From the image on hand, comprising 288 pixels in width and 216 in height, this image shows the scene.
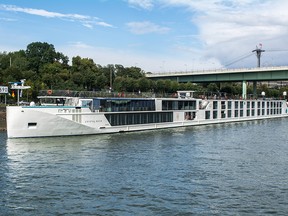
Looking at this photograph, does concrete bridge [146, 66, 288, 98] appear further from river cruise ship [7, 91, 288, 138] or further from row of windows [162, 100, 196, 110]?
row of windows [162, 100, 196, 110]

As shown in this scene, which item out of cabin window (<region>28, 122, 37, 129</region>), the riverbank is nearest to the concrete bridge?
the riverbank

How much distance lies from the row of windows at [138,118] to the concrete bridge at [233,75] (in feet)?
137

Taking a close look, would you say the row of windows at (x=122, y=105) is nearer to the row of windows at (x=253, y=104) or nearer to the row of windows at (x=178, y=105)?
the row of windows at (x=178, y=105)

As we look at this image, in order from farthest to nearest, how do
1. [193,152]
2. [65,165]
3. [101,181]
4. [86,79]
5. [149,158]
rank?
[86,79], [193,152], [149,158], [65,165], [101,181]

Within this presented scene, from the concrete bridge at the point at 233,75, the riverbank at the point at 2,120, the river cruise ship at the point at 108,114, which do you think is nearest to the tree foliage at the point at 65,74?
the concrete bridge at the point at 233,75

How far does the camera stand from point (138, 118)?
5162cm

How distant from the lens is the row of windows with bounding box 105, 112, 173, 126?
48.2 meters

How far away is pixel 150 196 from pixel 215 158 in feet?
39.8

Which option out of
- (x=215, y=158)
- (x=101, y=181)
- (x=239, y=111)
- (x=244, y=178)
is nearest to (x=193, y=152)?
(x=215, y=158)

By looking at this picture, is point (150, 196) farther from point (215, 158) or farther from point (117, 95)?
point (117, 95)

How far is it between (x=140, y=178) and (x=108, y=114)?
77.3ft

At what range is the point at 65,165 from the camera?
91.0ft

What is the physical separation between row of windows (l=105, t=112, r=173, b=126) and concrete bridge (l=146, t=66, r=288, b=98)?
41.8 meters

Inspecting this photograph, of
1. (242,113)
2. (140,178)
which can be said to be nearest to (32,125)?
(140,178)
